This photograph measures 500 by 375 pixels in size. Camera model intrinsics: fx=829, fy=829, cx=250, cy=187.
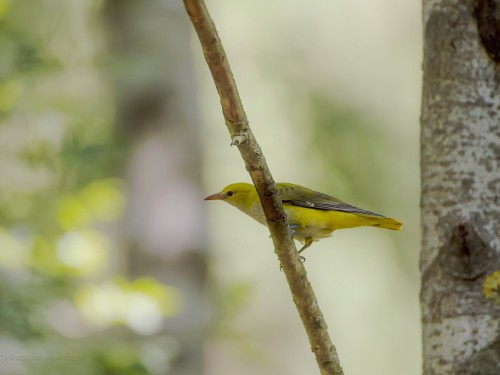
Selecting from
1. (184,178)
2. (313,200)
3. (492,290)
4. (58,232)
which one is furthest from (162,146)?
(492,290)

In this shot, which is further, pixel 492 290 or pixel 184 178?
pixel 184 178

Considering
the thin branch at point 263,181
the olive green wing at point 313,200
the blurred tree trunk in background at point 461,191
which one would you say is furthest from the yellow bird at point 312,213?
the thin branch at point 263,181

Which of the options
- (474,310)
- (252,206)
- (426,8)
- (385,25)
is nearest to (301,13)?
(385,25)

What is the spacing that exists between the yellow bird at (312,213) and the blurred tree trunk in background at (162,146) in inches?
76.3

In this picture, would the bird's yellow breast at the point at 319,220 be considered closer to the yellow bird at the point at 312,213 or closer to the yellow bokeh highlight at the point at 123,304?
the yellow bird at the point at 312,213

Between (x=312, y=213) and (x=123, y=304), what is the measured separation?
42.3 inches

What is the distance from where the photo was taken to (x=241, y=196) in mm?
3676

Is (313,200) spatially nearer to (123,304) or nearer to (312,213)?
(312,213)

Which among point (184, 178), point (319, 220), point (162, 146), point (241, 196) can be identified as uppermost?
point (162, 146)

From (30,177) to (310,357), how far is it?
4981mm

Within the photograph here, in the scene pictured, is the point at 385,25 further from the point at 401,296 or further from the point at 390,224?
the point at 390,224

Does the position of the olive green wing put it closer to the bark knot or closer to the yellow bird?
the yellow bird

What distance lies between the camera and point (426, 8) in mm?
2682

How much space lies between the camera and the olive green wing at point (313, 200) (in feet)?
11.3
